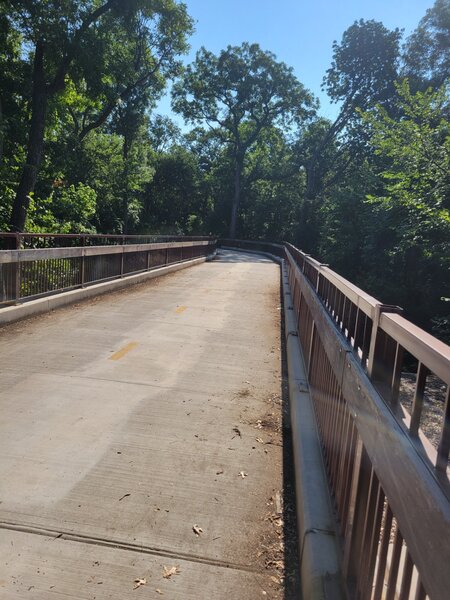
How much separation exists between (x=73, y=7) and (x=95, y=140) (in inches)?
549

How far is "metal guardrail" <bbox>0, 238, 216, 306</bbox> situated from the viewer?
853 centimetres

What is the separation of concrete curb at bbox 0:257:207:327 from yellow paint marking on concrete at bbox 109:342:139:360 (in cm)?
233

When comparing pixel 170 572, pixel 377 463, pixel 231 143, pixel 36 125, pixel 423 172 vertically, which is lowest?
pixel 170 572

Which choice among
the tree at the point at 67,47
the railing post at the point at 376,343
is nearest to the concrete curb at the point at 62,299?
the tree at the point at 67,47

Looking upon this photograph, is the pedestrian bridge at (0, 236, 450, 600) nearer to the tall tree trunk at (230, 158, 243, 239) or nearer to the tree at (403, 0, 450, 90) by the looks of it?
the tree at (403, 0, 450, 90)

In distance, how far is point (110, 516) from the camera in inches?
130

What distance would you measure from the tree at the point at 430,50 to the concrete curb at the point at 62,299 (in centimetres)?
3055

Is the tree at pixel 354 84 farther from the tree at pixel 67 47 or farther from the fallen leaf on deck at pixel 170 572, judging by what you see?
the fallen leaf on deck at pixel 170 572

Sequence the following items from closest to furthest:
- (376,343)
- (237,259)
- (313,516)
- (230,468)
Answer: (376,343)
(313,516)
(230,468)
(237,259)

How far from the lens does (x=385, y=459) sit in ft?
6.45

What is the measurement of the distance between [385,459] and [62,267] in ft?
31.5

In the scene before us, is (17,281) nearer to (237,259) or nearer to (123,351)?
(123,351)

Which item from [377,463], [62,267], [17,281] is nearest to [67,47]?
[62,267]

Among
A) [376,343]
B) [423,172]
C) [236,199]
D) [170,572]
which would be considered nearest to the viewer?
[376,343]
